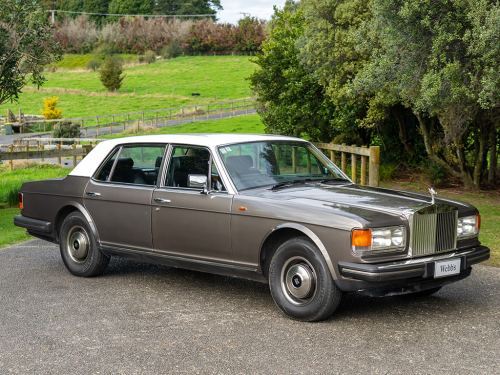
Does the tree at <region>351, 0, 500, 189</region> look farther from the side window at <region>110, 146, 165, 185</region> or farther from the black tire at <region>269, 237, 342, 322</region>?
the black tire at <region>269, 237, 342, 322</region>

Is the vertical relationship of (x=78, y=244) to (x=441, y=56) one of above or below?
below

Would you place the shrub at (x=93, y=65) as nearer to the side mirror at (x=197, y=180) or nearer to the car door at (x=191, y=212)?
the car door at (x=191, y=212)

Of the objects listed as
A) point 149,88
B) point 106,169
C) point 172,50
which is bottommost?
point 106,169

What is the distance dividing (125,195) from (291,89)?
508 inches

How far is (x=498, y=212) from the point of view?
12008 mm

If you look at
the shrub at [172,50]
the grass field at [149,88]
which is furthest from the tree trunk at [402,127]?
the shrub at [172,50]

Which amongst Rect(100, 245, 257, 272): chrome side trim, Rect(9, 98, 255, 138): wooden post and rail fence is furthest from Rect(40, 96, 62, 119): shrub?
Rect(100, 245, 257, 272): chrome side trim

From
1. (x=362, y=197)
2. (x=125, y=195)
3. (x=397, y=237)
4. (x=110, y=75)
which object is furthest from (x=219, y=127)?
(x=397, y=237)

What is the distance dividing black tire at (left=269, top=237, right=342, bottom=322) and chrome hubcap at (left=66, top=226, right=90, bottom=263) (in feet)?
8.92

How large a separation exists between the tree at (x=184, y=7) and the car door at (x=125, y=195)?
377 feet

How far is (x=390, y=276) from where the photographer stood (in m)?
4.71

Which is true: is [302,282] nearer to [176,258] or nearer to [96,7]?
[176,258]

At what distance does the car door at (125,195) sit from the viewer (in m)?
6.32

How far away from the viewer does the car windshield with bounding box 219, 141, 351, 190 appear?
586cm
